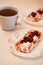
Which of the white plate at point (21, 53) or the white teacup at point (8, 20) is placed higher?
the white teacup at point (8, 20)

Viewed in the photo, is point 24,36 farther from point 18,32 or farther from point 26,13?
point 26,13

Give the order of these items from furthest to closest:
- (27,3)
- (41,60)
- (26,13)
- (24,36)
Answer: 1. (27,3)
2. (26,13)
3. (24,36)
4. (41,60)

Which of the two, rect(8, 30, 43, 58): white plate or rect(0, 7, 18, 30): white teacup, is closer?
rect(8, 30, 43, 58): white plate

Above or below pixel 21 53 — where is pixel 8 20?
above

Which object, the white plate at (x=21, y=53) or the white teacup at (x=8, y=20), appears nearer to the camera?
the white plate at (x=21, y=53)

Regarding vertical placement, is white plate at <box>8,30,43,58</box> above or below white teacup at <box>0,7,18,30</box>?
below

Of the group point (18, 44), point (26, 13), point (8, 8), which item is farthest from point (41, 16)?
point (18, 44)

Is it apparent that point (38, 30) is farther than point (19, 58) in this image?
Yes

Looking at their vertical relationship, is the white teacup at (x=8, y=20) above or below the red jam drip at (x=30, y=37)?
above

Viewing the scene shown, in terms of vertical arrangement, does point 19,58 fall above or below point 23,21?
below

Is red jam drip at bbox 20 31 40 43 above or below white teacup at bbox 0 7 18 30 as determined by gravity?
below

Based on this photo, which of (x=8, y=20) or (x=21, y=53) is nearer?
(x=21, y=53)
